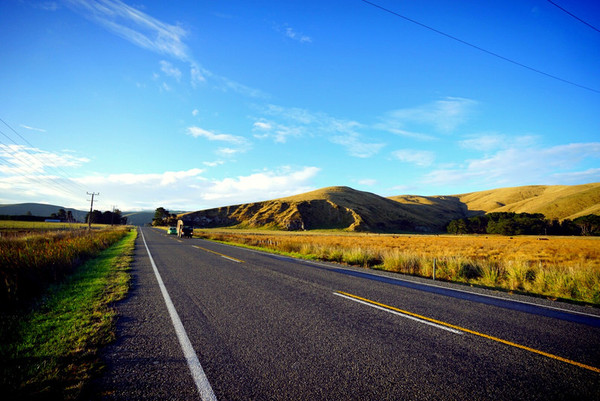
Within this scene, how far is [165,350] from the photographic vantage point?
392cm

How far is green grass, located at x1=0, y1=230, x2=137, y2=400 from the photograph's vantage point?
2881 millimetres

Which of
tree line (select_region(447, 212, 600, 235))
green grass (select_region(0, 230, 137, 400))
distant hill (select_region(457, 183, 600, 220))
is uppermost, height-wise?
distant hill (select_region(457, 183, 600, 220))

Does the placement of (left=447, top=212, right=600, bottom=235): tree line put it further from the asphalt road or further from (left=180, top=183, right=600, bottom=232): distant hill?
the asphalt road

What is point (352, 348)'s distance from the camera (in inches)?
157

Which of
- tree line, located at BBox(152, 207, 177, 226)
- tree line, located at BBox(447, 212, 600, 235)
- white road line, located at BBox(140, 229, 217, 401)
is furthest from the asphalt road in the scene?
tree line, located at BBox(152, 207, 177, 226)

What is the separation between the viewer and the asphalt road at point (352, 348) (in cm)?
Result: 299

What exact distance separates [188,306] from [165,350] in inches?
90.5

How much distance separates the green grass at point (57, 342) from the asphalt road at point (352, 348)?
27cm

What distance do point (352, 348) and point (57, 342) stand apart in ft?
14.9

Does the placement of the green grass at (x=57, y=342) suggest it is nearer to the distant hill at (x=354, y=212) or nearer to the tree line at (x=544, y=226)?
the distant hill at (x=354, y=212)

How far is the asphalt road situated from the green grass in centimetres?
27

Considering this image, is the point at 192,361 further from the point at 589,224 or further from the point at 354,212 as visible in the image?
the point at 354,212

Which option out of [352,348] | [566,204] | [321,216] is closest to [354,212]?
[321,216]

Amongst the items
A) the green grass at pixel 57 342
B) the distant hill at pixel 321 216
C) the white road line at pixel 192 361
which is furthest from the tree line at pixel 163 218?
the white road line at pixel 192 361
